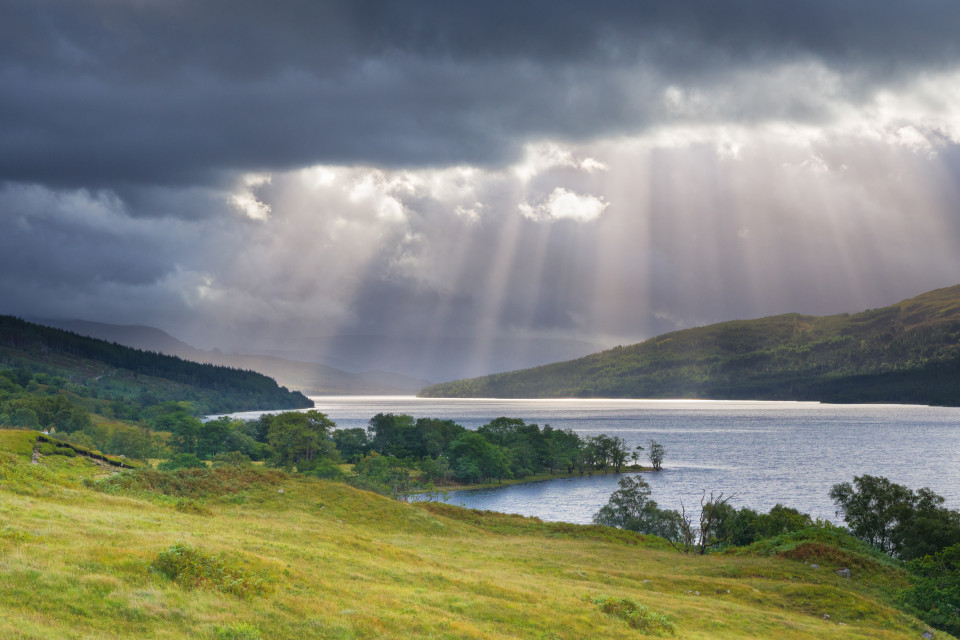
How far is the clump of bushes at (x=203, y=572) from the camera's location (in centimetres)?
2106

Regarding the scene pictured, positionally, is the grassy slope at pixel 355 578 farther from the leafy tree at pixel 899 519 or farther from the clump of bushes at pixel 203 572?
the leafy tree at pixel 899 519

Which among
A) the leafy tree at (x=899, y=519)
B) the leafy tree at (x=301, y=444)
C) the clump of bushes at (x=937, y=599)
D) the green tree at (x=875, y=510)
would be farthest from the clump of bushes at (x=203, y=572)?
the leafy tree at (x=301, y=444)

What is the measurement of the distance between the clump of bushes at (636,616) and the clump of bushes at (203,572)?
17025mm

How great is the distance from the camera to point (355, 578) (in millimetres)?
28516

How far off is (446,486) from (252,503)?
135914mm

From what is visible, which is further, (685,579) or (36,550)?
(685,579)

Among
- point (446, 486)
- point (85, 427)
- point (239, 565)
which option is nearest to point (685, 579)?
point (239, 565)

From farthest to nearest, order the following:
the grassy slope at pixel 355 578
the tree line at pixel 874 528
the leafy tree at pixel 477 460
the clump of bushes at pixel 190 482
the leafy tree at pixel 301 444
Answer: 1. the leafy tree at pixel 477 460
2. the leafy tree at pixel 301 444
3. the tree line at pixel 874 528
4. the clump of bushes at pixel 190 482
5. the grassy slope at pixel 355 578

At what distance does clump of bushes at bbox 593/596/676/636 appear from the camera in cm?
2840

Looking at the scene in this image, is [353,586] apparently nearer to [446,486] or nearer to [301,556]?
[301,556]

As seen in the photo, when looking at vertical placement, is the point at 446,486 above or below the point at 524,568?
below

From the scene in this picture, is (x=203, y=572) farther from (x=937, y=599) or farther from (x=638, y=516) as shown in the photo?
(x=638, y=516)

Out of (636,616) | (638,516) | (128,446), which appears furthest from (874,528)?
(128,446)

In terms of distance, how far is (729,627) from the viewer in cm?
3316
